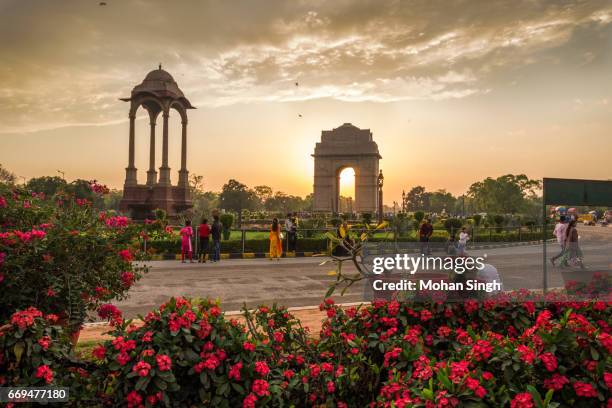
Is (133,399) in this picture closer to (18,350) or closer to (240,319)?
(18,350)

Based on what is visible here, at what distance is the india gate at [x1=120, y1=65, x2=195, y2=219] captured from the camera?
33.8 metres

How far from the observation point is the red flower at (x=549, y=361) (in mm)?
2543

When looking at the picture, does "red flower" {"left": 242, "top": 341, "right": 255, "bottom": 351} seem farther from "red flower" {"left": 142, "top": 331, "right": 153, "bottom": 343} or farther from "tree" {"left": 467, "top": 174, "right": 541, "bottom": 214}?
"tree" {"left": 467, "top": 174, "right": 541, "bottom": 214}

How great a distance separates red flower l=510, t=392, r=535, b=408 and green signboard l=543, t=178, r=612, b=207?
530 cm

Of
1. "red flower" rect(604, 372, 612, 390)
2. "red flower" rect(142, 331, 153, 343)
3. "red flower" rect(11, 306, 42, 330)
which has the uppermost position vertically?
"red flower" rect(11, 306, 42, 330)

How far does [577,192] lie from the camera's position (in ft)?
22.5

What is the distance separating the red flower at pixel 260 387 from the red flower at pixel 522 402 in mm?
1308

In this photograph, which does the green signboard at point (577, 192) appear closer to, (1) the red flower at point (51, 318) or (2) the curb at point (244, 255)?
(1) the red flower at point (51, 318)

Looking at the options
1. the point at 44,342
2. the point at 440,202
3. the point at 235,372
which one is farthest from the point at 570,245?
the point at 440,202

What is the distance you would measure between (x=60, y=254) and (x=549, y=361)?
11.9 ft

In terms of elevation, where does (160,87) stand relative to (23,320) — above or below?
above

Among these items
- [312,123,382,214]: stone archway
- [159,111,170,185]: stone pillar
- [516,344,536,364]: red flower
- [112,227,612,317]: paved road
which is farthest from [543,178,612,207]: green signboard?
[312,123,382,214]: stone archway

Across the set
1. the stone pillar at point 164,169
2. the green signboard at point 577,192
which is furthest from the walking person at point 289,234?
the stone pillar at point 164,169

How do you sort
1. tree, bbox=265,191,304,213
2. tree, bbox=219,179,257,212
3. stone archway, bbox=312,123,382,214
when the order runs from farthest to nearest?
tree, bbox=265,191,304,213 → tree, bbox=219,179,257,212 → stone archway, bbox=312,123,382,214
